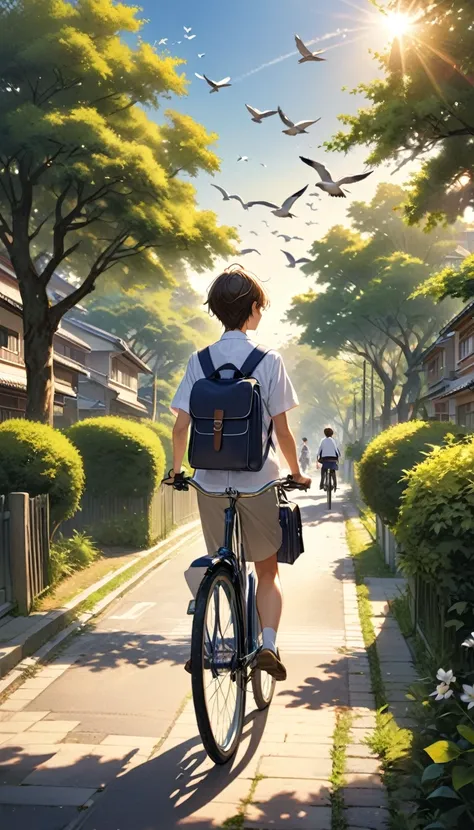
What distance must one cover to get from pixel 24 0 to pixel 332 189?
37.0ft

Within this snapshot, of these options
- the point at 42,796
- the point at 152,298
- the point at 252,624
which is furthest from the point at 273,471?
the point at 152,298

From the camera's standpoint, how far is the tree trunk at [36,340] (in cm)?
1866

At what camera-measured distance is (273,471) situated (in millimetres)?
4551

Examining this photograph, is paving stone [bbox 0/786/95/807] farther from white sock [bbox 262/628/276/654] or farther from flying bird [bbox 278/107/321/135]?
flying bird [bbox 278/107/321/135]

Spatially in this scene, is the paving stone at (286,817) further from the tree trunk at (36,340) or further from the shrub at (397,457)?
the tree trunk at (36,340)

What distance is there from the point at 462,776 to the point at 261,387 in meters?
2.14

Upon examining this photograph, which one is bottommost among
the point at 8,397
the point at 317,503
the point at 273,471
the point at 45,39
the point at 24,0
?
the point at 317,503

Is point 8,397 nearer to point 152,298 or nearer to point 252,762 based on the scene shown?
point 252,762

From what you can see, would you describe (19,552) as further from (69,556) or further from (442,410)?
(442,410)

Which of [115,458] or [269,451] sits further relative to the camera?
[115,458]

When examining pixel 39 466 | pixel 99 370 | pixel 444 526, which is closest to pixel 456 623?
pixel 444 526

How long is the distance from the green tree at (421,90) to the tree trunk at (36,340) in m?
8.17

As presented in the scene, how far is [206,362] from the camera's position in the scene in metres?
4.53

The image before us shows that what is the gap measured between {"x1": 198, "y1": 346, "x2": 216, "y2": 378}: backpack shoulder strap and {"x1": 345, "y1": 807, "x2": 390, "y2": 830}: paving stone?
7.22ft
